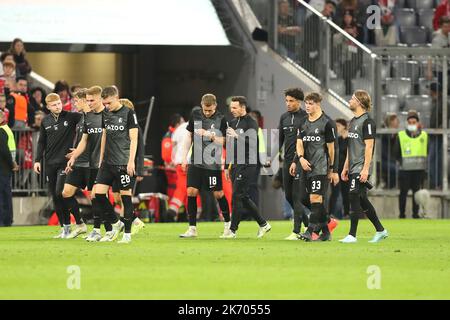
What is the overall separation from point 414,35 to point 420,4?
1.16 meters

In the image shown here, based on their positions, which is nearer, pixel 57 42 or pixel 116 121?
pixel 116 121

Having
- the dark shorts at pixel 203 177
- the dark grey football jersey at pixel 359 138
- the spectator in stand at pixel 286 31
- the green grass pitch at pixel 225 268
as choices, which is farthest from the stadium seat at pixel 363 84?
the dark grey football jersey at pixel 359 138

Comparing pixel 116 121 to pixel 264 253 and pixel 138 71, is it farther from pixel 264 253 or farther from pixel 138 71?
pixel 138 71

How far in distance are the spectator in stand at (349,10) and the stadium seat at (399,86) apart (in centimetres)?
214

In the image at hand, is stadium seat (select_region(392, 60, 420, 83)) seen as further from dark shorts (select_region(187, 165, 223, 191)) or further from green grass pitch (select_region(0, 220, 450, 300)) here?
dark shorts (select_region(187, 165, 223, 191))

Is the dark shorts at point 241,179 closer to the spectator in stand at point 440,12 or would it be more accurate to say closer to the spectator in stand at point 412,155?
the spectator in stand at point 412,155

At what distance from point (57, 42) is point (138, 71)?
3.97 m

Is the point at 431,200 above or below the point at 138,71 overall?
below

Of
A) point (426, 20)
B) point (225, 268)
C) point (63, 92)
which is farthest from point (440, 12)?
point (225, 268)

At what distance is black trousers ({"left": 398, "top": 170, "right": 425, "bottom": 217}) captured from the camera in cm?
2925

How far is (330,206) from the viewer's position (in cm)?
2842

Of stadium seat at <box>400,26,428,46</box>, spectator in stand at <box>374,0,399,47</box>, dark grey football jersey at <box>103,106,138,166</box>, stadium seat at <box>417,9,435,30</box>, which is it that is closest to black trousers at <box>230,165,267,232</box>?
dark grey football jersey at <box>103,106,138,166</box>
